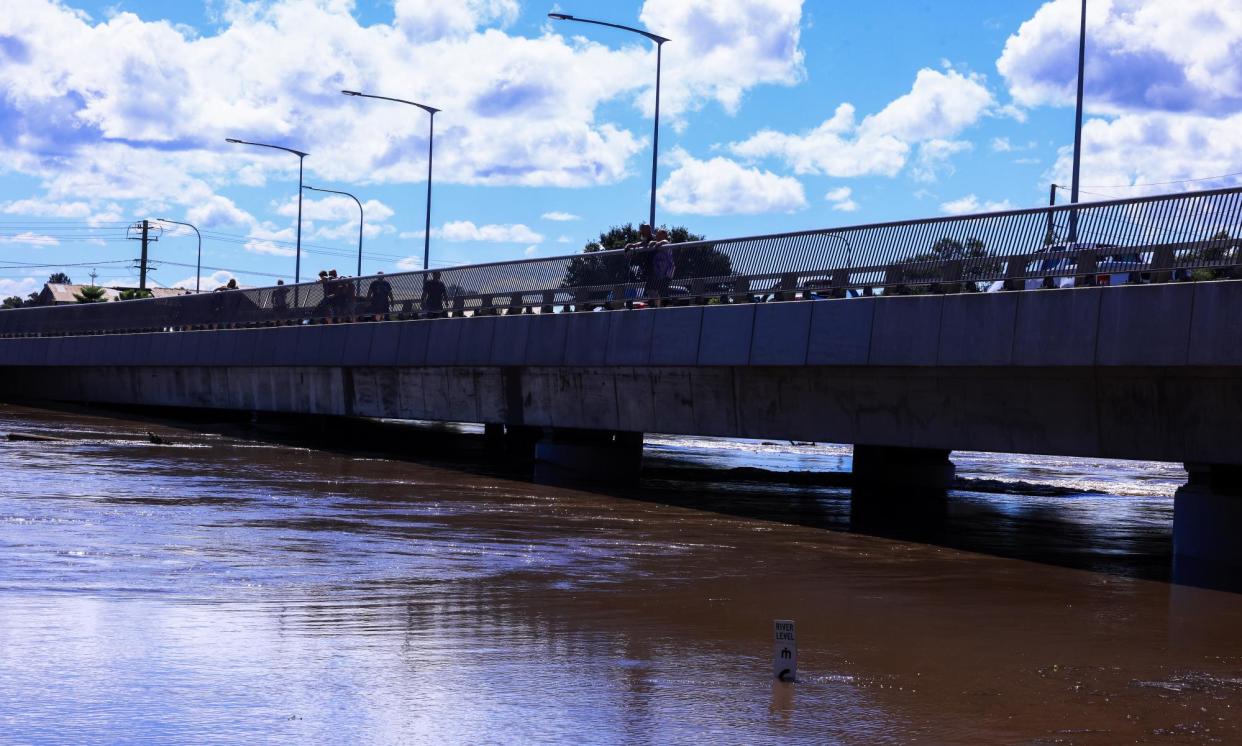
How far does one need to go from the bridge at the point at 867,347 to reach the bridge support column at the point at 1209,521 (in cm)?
3

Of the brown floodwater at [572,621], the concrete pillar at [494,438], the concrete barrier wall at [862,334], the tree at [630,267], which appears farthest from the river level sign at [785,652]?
the concrete pillar at [494,438]

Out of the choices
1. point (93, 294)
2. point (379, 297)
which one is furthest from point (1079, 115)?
point (93, 294)

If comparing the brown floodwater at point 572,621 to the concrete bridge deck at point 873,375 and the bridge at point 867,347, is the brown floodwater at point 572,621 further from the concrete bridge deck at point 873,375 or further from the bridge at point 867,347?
the bridge at point 867,347

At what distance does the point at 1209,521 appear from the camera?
17.5 metres

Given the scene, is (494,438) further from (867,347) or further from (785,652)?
(785,652)

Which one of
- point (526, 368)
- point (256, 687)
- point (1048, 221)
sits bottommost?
point (256, 687)

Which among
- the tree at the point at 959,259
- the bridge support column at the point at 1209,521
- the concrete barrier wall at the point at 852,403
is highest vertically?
the tree at the point at 959,259

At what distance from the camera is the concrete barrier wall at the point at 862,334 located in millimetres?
16781

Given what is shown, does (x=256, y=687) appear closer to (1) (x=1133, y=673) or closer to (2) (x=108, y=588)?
(2) (x=108, y=588)

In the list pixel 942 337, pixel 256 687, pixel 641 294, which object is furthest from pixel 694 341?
pixel 256 687

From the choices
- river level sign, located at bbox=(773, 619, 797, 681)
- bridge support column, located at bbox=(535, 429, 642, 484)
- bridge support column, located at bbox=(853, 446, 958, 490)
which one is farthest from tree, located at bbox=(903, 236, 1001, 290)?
river level sign, located at bbox=(773, 619, 797, 681)

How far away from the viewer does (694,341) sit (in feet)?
80.6

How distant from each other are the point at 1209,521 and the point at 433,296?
63.6ft

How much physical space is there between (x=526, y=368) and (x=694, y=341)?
5949mm
